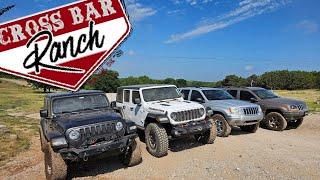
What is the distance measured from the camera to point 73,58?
5961mm

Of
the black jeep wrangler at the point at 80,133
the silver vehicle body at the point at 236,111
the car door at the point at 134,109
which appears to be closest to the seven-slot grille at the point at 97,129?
the black jeep wrangler at the point at 80,133

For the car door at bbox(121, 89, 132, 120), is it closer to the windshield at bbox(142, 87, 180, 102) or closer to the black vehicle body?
the windshield at bbox(142, 87, 180, 102)

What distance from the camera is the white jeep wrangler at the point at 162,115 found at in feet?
33.5

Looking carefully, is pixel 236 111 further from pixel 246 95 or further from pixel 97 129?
pixel 97 129

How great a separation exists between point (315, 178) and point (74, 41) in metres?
5.97

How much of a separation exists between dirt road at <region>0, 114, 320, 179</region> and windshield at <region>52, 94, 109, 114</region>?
5.07 feet

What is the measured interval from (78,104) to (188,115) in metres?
3.34

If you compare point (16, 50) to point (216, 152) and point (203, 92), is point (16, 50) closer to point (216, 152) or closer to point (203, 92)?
point (216, 152)

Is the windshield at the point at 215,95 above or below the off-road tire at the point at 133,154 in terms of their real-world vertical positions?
above

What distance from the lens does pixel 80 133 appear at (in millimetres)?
7809

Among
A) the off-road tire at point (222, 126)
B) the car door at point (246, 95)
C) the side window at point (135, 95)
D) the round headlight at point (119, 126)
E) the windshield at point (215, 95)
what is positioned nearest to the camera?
the round headlight at point (119, 126)

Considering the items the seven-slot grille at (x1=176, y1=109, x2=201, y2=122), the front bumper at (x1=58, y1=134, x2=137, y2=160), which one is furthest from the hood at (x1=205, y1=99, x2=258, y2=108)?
the front bumper at (x1=58, y1=134, x2=137, y2=160)

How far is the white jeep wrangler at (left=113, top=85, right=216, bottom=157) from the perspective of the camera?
33.5 feet
